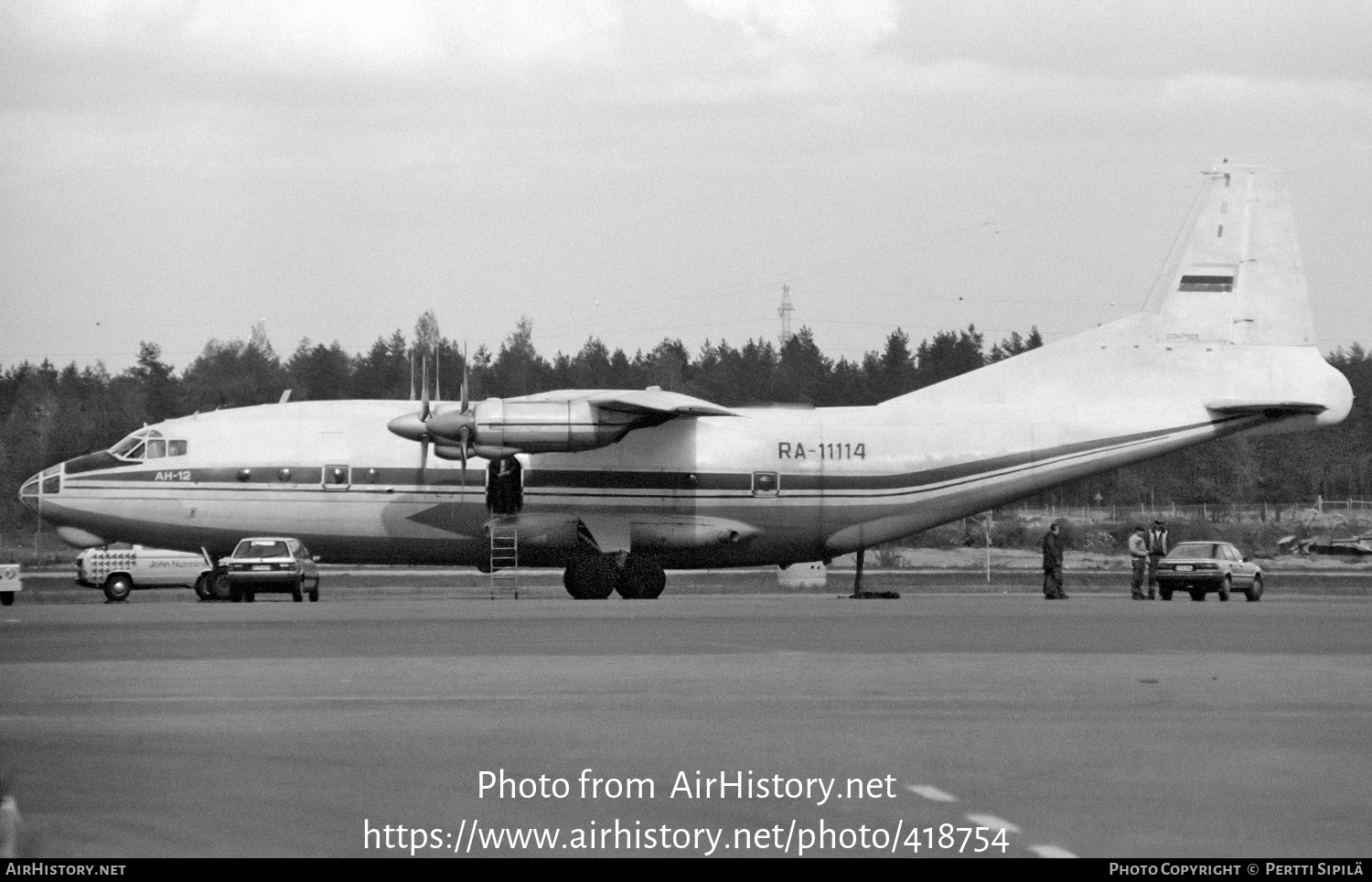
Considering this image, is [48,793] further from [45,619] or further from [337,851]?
[45,619]

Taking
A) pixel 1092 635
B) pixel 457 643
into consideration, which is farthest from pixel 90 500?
pixel 1092 635

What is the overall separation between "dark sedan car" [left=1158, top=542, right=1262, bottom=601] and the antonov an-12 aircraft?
9.91ft

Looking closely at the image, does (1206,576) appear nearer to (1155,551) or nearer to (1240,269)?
(1155,551)

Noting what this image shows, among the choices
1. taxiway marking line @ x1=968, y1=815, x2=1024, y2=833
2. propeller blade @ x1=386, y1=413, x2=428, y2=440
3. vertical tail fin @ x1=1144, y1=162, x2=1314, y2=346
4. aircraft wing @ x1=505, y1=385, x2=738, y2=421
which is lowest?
taxiway marking line @ x1=968, y1=815, x2=1024, y2=833

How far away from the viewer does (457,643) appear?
2005cm

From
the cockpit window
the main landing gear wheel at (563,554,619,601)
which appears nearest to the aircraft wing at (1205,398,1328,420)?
the main landing gear wheel at (563,554,619,601)

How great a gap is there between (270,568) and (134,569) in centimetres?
723

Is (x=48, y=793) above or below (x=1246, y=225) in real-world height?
below

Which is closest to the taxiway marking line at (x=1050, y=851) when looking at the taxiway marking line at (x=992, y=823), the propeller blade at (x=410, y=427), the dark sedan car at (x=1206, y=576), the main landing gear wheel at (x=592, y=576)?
the taxiway marking line at (x=992, y=823)

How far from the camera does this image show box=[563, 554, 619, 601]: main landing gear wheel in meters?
34.2

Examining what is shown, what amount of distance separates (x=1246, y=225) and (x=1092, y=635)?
18.0 meters

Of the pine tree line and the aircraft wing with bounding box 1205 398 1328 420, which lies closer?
the aircraft wing with bounding box 1205 398 1328 420

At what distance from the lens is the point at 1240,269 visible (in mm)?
36469

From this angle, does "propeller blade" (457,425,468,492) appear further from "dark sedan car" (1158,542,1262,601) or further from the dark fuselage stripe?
"dark sedan car" (1158,542,1262,601)
